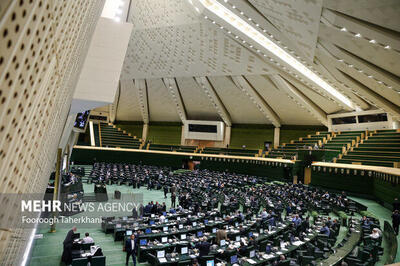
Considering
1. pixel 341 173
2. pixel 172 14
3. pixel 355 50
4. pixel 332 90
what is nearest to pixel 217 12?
pixel 172 14

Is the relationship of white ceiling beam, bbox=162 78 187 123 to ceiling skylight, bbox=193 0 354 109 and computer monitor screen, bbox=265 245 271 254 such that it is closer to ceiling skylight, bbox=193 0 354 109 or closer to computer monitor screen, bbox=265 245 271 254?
ceiling skylight, bbox=193 0 354 109

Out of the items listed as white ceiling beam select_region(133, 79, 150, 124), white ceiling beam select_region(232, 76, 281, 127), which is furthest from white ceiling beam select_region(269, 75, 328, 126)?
white ceiling beam select_region(133, 79, 150, 124)

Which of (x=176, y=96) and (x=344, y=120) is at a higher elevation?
(x=176, y=96)

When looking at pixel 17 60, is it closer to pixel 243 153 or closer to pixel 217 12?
pixel 217 12

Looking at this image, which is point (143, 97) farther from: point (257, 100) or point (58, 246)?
point (58, 246)

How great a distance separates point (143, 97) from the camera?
3528 centimetres

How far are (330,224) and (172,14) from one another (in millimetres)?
17877

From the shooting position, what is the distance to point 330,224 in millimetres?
11117

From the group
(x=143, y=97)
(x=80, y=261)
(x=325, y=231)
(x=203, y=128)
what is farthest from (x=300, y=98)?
(x=80, y=261)

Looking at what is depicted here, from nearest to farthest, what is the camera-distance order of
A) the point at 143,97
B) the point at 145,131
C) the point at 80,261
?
the point at 80,261 → the point at 143,97 → the point at 145,131

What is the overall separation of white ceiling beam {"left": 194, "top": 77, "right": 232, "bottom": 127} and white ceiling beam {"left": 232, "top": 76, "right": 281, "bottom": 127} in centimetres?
335

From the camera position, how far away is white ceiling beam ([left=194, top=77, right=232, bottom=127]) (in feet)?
93.2

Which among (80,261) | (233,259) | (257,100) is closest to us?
(80,261)

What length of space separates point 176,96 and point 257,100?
33.5 ft
